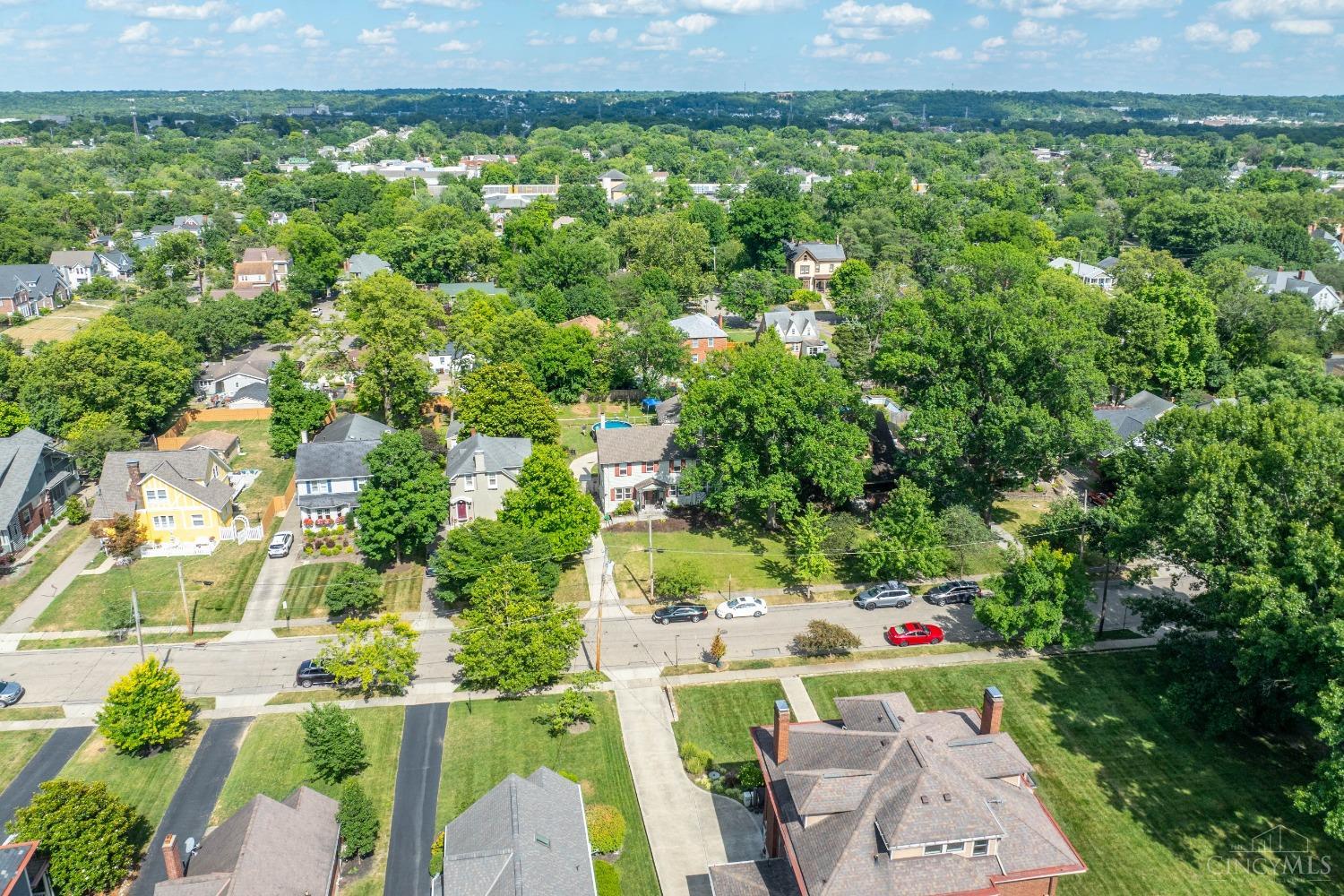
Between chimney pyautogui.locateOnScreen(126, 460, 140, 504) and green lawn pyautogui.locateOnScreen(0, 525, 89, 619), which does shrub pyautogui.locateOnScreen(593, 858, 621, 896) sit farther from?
chimney pyautogui.locateOnScreen(126, 460, 140, 504)

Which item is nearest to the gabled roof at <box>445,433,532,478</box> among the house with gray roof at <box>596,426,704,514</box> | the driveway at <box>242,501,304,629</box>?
the house with gray roof at <box>596,426,704,514</box>

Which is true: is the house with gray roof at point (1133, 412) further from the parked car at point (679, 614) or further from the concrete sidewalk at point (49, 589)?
the concrete sidewalk at point (49, 589)

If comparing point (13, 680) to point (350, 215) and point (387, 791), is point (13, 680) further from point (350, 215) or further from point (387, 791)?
point (350, 215)

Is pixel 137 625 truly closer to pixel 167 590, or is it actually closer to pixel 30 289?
pixel 167 590

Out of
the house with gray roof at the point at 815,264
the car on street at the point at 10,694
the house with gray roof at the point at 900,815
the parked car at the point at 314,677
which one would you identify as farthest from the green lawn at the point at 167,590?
the house with gray roof at the point at 815,264

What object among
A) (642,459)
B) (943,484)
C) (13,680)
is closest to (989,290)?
(943,484)

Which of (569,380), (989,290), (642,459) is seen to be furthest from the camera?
(569,380)
